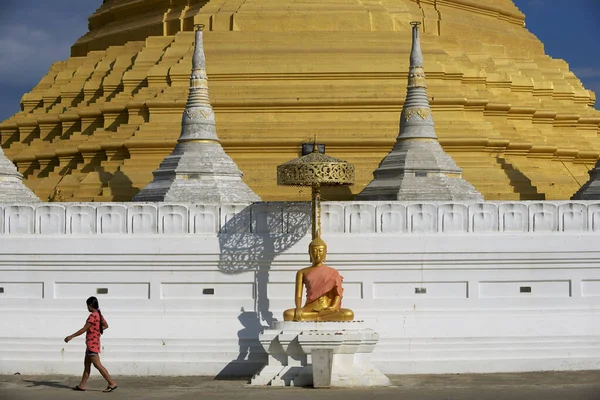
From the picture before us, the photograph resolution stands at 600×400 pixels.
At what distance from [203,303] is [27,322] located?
2363mm

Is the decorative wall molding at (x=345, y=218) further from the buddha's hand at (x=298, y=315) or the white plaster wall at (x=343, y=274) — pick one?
the buddha's hand at (x=298, y=315)

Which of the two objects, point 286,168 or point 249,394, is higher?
point 286,168

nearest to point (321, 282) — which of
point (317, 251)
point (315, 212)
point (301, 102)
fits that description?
point (317, 251)

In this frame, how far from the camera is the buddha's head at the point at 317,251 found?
52.6ft

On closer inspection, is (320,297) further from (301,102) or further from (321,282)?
(301,102)

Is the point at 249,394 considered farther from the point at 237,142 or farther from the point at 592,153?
the point at 592,153

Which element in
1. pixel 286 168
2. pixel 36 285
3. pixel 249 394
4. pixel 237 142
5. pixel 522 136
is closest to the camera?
pixel 249 394

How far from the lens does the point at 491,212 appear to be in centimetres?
1712

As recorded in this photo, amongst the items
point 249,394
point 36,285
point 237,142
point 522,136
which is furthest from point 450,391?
point 522,136

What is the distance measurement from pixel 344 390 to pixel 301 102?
924 centimetres

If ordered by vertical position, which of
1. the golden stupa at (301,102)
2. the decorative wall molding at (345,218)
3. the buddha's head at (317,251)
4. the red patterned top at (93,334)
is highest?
the golden stupa at (301,102)

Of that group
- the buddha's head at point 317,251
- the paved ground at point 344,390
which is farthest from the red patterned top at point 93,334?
the buddha's head at point 317,251

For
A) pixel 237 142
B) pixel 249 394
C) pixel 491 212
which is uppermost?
pixel 237 142

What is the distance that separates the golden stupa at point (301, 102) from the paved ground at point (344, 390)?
246 inches
